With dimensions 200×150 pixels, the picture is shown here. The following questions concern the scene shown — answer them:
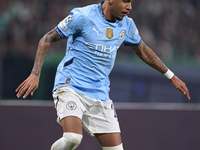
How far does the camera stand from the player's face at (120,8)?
13.1 ft

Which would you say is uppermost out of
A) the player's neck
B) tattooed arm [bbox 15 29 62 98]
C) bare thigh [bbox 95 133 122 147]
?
the player's neck

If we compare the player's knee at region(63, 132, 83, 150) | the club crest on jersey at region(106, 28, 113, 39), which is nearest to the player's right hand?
the player's knee at region(63, 132, 83, 150)

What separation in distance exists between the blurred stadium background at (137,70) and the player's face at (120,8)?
2.47 m

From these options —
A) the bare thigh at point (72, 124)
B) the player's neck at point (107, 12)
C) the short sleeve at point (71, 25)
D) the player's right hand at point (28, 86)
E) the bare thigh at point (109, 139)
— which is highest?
the player's neck at point (107, 12)

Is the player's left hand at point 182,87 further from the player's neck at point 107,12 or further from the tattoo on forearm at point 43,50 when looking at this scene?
the tattoo on forearm at point 43,50

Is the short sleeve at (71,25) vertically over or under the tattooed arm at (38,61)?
over

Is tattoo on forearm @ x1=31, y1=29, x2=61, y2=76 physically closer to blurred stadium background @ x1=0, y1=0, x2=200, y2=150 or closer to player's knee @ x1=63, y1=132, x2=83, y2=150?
player's knee @ x1=63, y1=132, x2=83, y2=150

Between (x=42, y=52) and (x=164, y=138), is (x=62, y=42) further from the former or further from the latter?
(x=42, y=52)

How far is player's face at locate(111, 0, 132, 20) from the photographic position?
3998 millimetres

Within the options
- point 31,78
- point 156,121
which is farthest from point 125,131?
point 31,78

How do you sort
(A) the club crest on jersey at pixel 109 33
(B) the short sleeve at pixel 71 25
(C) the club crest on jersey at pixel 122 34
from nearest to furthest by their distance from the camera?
1. (B) the short sleeve at pixel 71 25
2. (A) the club crest on jersey at pixel 109 33
3. (C) the club crest on jersey at pixel 122 34

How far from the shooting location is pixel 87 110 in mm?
4086

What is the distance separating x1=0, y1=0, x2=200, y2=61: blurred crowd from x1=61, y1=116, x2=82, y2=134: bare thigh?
452cm

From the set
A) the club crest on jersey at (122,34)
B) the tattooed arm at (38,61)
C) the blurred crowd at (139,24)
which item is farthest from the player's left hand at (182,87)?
the blurred crowd at (139,24)
